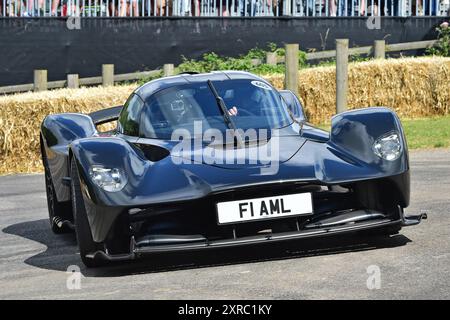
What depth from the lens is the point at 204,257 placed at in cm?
796

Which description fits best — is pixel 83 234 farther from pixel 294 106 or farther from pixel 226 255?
pixel 294 106

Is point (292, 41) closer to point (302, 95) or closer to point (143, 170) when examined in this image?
point (302, 95)

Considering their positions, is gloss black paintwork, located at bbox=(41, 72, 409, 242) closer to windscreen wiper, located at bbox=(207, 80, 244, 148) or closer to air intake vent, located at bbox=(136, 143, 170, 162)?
air intake vent, located at bbox=(136, 143, 170, 162)

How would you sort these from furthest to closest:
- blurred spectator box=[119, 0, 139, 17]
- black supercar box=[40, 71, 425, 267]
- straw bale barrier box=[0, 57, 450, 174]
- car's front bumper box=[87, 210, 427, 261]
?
blurred spectator box=[119, 0, 139, 17] < straw bale barrier box=[0, 57, 450, 174] < black supercar box=[40, 71, 425, 267] < car's front bumper box=[87, 210, 427, 261]

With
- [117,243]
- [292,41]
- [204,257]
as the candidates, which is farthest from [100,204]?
[292,41]

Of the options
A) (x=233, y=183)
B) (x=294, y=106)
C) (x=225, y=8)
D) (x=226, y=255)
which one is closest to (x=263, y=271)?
(x=233, y=183)

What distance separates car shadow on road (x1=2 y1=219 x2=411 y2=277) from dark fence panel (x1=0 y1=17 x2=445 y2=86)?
631 inches

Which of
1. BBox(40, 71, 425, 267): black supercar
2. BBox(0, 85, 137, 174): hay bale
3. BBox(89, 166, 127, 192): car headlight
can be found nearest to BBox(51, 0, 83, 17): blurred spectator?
BBox(0, 85, 137, 174): hay bale

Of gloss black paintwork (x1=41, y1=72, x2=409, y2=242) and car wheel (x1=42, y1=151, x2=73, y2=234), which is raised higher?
gloss black paintwork (x1=41, y1=72, x2=409, y2=242)

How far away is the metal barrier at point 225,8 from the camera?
24.3 m

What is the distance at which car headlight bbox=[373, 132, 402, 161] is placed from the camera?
7.97 m

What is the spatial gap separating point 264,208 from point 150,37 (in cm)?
1808

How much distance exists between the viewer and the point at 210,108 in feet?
29.3

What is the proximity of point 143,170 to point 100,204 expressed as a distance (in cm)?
39
